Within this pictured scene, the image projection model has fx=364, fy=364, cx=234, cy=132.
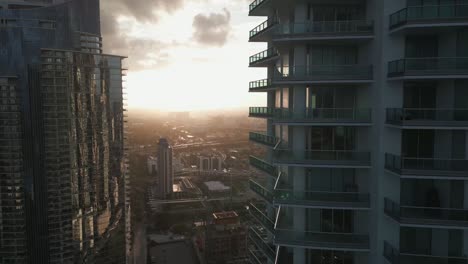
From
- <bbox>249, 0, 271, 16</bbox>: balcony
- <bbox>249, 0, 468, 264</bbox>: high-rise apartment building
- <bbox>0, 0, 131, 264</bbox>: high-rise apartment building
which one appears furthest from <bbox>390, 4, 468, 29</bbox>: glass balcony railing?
<bbox>0, 0, 131, 264</bbox>: high-rise apartment building

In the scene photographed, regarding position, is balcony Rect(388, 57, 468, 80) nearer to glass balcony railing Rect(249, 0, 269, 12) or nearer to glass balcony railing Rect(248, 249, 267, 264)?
glass balcony railing Rect(249, 0, 269, 12)

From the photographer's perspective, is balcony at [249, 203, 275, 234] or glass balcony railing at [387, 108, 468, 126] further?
balcony at [249, 203, 275, 234]

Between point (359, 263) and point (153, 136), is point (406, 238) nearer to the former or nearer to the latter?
point (359, 263)

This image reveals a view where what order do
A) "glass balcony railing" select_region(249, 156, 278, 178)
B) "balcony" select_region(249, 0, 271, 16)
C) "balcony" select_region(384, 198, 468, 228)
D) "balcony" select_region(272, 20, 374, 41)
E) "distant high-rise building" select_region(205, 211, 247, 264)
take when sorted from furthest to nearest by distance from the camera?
"distant high-rise building" select_region(205, 211, 247, 264), "glass balcony railing" select_region(249, 156, 278, 178), "balcony" select_region(249, 0, 271, 16), "balcony" select_region(272, 20, 374, 41), "balcony" select_region(384, 198, 468, 228)

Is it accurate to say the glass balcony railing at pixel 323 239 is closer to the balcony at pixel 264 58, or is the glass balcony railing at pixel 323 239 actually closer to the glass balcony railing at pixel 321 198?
the glass balcony railing at pixel 321 198

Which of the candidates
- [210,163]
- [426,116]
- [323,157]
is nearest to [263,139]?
[323,157]

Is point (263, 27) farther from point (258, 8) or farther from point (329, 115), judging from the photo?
point (329, 115)

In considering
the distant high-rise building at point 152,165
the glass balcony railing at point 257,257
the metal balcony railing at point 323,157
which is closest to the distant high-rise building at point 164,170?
the distant high-rise building at point 152,165

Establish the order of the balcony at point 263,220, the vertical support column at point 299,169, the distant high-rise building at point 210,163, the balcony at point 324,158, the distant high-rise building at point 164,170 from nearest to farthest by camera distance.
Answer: the balcony at point 324,158
the vertical support column at point 299,169
the balcony at point 263,220
the distant high-rise building at point 164,170
the distant high-rise building at point 210,163
